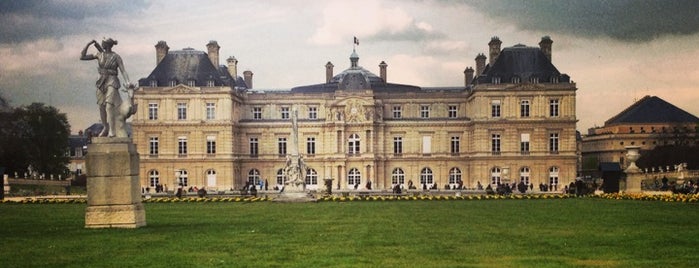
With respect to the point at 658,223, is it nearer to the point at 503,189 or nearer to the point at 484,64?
the point at 503,189

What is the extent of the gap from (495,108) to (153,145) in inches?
1270

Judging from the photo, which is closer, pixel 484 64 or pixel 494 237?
pixel 494 237

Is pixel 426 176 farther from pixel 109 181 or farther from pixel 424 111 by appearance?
pixel 109 181

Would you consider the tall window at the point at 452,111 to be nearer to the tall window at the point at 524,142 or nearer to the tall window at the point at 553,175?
the tall window at the point at 524,142

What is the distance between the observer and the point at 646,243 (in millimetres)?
19906

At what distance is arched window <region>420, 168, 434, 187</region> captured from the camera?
8969 cm

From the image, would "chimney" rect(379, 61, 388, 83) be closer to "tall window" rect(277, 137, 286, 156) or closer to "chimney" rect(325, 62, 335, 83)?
"chimney" rect(325, 62, 335, 83)

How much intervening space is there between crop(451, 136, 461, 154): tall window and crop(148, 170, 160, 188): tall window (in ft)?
92.6

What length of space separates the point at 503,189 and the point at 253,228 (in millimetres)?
40200

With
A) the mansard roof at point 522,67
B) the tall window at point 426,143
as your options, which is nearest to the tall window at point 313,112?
the tall window at point 426,143

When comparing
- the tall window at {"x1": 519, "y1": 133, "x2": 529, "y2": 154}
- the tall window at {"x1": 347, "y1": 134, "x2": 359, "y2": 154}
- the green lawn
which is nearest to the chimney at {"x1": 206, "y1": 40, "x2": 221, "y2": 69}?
the tall window at {"x1": 347, "y1": 134, "x2": 359, "y2": 154}

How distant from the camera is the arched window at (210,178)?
285 ft

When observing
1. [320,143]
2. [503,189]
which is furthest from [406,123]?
[503,189]

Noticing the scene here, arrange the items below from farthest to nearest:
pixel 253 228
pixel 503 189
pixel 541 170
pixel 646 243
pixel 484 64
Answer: pixel 484 64, pixel 541 170, pixel 503 189, pixel 253 228, pixel 646 243
